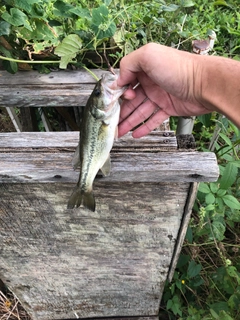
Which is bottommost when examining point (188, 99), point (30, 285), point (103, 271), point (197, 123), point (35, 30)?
point (30, 285)

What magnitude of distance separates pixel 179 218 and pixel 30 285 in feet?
2.97

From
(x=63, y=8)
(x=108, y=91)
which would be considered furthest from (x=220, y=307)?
(x=63, y=8)

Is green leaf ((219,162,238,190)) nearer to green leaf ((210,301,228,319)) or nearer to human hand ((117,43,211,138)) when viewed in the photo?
human hand ((117,43,211,138))

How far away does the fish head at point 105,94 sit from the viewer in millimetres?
925

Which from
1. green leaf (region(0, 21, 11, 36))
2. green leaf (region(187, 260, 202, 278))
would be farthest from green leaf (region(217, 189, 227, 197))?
green leaf (region(0, 21, 11, 36))

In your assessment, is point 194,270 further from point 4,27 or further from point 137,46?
point 4,27

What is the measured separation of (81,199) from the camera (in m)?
1.02

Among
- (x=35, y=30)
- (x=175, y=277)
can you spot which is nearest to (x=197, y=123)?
(x=175, y=277)

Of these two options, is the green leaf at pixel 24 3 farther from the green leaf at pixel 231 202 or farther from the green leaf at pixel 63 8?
the green leaf at pixel 231 202

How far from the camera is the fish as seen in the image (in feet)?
3.05

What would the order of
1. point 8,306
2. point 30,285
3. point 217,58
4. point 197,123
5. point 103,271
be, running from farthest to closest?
point 197,123, point 8,306, point 30,285, point 103,271, point 217,58

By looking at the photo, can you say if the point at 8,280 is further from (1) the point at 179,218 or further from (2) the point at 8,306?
(1) the point at 179,218

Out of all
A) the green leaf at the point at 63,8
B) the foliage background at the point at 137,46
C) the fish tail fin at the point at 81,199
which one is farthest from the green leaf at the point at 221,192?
the green leaf at the point at 63,8

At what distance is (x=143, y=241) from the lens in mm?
1347
